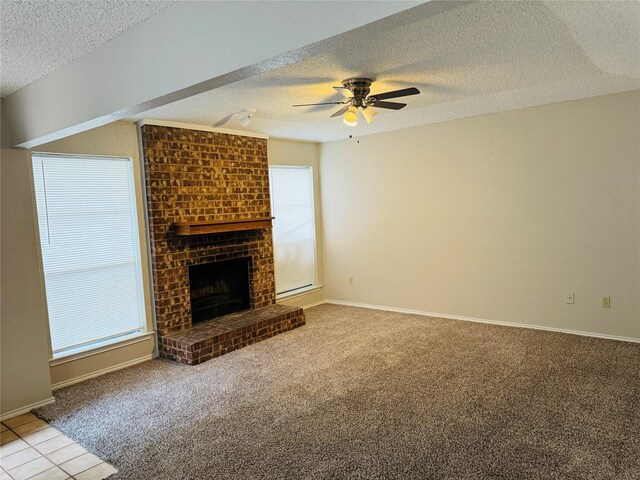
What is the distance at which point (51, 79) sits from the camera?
2.61 meters

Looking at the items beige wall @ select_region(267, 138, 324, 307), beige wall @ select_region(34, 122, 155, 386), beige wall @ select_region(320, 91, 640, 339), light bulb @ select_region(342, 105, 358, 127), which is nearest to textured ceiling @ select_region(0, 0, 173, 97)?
beige wall @ select_region(34, 122, 155, 386)

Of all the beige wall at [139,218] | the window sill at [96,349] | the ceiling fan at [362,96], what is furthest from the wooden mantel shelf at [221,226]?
the ceiling fan at [362,96]

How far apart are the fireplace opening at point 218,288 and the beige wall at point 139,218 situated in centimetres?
55

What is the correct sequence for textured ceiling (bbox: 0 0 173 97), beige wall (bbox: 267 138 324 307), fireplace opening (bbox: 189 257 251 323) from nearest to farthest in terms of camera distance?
textured ceiling (bbox: 0 0 173 97) < fireplace opening (bbox: 189 257 251 323) < beige wall (bbox: 267 138 324 307)

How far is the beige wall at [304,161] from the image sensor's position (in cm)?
555

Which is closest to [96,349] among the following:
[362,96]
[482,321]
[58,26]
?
[58,26]

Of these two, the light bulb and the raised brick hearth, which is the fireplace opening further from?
the light bulb

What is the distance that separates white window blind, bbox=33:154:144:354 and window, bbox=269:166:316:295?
6.30 feet

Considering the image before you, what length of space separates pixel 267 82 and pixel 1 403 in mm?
2976

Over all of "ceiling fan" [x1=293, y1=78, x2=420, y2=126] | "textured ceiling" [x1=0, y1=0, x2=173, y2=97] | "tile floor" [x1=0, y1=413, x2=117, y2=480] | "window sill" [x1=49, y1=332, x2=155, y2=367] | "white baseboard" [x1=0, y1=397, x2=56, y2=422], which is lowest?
"tile floor" [x1=0, y1=413, x2=117, y2=480]

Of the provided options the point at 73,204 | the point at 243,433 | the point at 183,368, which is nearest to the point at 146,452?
the point at 243,433

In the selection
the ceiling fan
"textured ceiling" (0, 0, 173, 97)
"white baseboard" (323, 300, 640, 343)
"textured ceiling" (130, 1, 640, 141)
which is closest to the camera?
"textured ceiling" (0, 0, 173, 97)

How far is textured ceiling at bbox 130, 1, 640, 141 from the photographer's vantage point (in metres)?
2.12

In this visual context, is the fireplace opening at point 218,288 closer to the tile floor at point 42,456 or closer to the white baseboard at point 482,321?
the white baseboard at point 482,321
